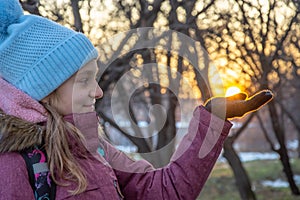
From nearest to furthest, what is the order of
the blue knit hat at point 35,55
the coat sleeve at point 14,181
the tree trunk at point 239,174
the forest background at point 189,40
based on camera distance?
the coat sleeve at point 14,181, the blue knit hat at point 35,55, the forest background at point 189,40, the tree trunk at point 239,174

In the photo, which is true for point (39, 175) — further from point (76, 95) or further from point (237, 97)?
point (237, 97)

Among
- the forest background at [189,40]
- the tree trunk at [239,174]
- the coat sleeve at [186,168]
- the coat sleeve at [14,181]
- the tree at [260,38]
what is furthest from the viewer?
the tree trunk at [239,174]

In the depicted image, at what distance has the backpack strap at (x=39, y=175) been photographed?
1726mm

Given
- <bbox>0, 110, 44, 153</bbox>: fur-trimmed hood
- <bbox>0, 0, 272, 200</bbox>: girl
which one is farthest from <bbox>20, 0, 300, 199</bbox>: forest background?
<bbox>0, 110, 44, 153</bbox>: fur-trimmed hood

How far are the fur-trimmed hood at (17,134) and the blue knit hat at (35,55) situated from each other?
116 millimetres

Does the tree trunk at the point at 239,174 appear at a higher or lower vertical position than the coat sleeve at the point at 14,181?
lower

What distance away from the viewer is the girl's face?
6.24ft

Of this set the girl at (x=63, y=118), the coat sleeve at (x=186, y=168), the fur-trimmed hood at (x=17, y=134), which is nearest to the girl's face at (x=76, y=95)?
the girl at (x=63, y=118)

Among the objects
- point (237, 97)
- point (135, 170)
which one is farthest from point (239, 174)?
point (237, 97)

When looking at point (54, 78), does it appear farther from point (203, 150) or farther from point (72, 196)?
point (203, 150)

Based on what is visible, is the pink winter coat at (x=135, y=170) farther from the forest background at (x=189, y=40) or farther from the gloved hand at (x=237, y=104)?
the forest background at (x=189, y=40)

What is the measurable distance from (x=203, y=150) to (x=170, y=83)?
3.10 m

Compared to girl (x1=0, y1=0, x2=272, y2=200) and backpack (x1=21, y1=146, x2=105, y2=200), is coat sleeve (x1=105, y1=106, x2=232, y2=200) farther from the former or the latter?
backpack (x1=21, y1=146, x2=105, y2=200)

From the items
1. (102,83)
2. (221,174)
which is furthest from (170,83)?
(221,174)
